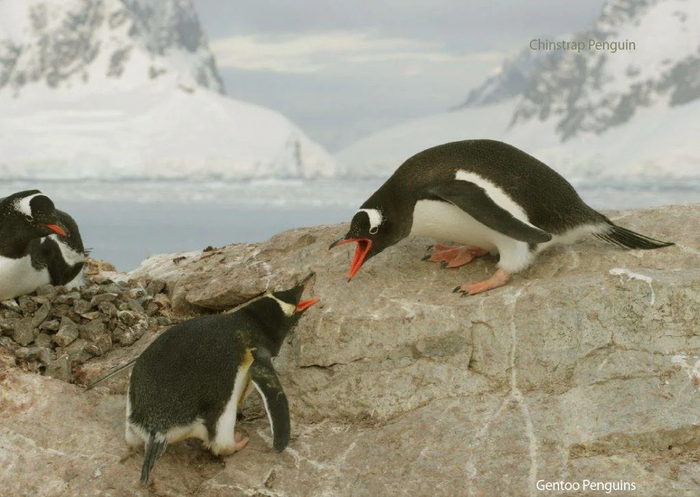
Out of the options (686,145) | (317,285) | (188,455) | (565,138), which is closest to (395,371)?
(317,285)

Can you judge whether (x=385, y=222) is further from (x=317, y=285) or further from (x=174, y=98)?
(x=174, y=98)

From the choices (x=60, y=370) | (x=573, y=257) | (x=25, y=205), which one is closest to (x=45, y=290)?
(x=25, y=205)

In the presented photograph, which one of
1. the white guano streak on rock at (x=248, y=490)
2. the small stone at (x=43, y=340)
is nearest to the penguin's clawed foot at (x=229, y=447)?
the white guano streak on rock at (x=248, y=490)

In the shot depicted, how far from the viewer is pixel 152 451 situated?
3.52 m

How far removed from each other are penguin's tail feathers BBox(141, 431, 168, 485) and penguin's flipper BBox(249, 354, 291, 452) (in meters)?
0.46

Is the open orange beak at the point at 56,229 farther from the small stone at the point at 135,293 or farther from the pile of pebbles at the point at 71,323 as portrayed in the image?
the small stone at the point at 135,293

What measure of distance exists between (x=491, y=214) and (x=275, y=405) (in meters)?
1.37

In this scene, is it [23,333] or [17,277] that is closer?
[23,333]

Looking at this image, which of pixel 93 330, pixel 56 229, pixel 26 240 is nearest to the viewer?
pixel 93 330

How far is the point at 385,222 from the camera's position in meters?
4.21

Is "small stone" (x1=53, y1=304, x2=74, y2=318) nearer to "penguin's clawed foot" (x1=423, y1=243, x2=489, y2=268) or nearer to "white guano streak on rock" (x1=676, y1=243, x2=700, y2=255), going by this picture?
"penguin's clawed foot" (x1=423, y1=243, x2=489, y2=268)

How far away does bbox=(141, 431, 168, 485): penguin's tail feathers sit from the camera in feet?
11.4

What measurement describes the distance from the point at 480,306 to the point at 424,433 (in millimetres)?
686

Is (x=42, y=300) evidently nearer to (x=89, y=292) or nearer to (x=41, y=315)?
(x=41, y=315)
